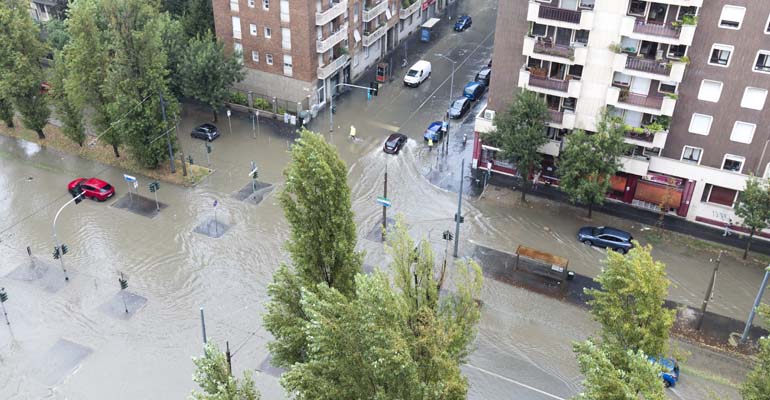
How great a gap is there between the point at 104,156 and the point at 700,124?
45225mm

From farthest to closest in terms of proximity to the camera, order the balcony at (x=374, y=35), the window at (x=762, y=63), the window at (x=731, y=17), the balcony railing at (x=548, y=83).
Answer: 1. the balcony at (x=374, y=35)
2. the balcony railing at (x=548, y=83)
3. the window at (x=762, y=63)
4. the window at (x=731, y=17)

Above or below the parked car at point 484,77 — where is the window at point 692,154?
above

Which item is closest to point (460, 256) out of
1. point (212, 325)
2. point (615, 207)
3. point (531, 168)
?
point (531, 168)

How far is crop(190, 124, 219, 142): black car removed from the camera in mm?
56188

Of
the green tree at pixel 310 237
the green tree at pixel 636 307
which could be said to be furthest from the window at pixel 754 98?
the green tree at pixel 310 237

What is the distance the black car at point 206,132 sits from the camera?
184 ft

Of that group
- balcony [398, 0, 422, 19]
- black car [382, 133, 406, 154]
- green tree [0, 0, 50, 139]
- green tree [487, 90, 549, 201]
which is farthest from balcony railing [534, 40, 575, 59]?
green tree [0, 0, 50, 139]

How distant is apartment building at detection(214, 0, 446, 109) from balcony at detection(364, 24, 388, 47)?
117mm

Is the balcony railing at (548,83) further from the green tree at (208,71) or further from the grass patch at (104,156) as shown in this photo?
the green tree at (208,71)

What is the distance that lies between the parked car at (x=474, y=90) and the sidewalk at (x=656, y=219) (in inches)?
541

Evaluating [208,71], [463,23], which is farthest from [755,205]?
[463,23]

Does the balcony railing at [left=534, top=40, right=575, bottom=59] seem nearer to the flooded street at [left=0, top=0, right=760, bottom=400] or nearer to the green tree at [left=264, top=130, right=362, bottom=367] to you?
the flooded street at [left=0, top=0, right=760, bottom=400]

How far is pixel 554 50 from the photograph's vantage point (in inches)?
1734

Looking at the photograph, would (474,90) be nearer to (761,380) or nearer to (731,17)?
(731,17)
